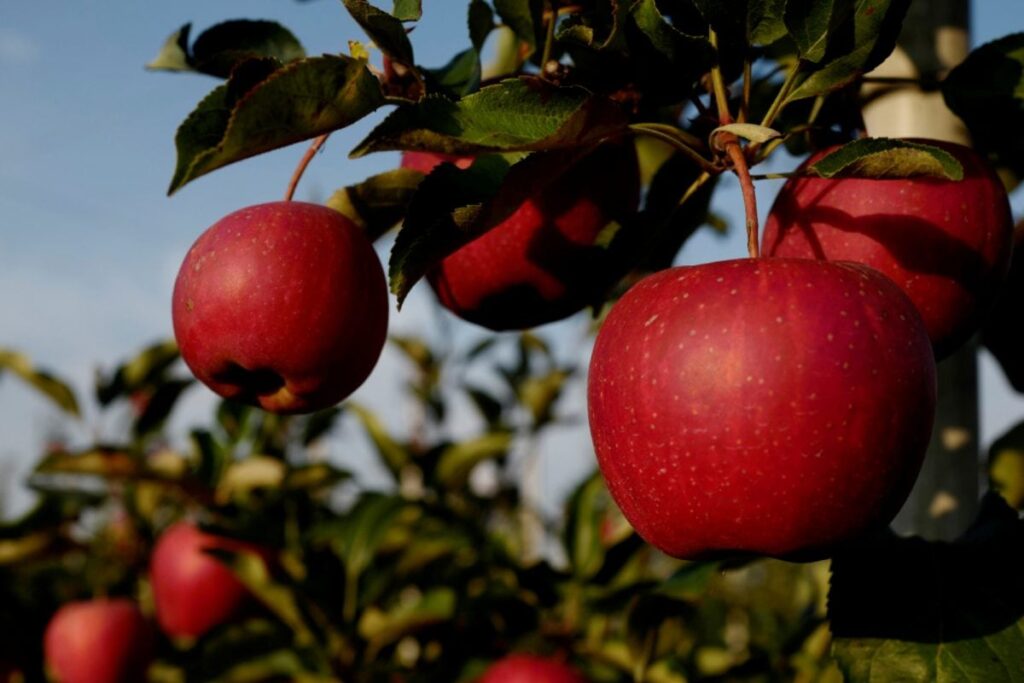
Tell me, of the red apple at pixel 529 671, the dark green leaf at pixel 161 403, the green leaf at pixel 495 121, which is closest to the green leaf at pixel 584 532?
the red apple at pixel 529 671

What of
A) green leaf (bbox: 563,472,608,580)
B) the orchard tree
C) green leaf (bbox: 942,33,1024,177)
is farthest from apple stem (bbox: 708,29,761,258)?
green leaf (bbox: 563,472,608,580)

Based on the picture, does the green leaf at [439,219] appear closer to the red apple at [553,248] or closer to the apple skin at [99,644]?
the red apple at [553,248]

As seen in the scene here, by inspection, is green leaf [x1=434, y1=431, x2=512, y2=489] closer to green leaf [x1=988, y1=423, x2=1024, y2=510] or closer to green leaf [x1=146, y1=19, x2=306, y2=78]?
green leaf [x1=988, y1=423, x2=1024, y2=510]

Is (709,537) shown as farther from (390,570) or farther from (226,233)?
(390,570)

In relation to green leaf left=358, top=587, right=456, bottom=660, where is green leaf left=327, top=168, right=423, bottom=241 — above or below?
above

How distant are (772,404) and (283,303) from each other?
0.48 meters

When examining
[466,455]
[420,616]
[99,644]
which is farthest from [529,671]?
[99,644]

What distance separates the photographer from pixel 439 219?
2.60 feet

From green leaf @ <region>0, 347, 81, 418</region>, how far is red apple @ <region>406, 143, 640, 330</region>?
2.14 meters

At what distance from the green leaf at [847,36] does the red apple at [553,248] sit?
27 cm

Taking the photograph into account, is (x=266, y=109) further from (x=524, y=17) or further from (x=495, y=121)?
(x=524, y=17)

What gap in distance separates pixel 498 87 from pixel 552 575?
4.34 feet

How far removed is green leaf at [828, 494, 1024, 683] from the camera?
3.10 feet

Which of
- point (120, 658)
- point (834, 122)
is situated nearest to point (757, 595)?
point (120, 658)
